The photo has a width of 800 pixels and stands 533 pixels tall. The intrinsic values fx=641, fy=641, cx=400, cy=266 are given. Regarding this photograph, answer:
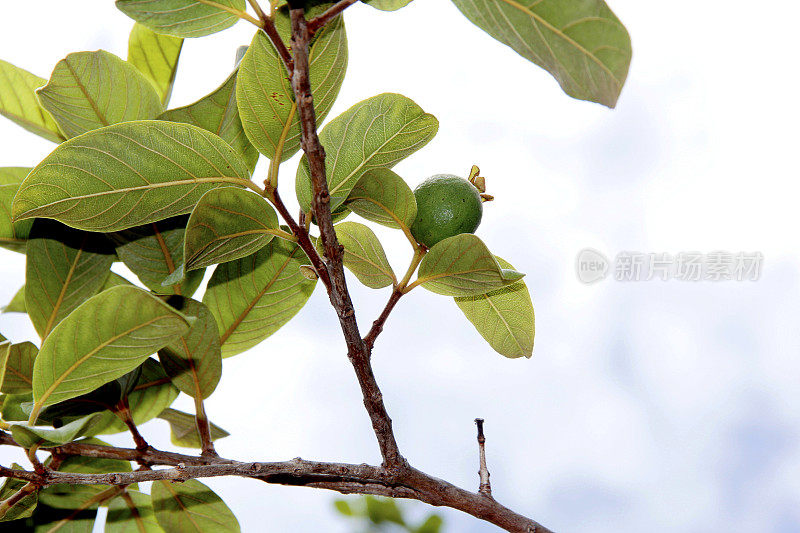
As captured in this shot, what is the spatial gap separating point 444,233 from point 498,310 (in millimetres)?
205

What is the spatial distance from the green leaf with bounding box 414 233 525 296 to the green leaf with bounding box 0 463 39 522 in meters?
0.60

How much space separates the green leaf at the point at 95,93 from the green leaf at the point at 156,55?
15cm

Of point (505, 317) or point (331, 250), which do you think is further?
point (505, 317)

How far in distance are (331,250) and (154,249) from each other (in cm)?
43

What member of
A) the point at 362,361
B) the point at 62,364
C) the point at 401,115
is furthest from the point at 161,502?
the point at 401,115

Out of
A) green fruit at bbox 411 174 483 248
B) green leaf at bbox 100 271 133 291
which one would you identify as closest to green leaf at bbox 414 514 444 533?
green fruit at bbox 411 174 483 248

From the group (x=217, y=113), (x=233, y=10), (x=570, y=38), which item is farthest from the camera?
(x=217, y=113)

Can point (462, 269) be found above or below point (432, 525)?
above

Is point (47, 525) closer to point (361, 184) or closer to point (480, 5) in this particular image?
point (361, 184)

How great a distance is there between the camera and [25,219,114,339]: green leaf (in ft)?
3.28

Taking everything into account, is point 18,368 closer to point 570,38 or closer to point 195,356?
point 195,356

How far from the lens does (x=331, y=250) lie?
2.32 feet

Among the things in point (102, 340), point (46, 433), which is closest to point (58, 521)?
point (46, 433)

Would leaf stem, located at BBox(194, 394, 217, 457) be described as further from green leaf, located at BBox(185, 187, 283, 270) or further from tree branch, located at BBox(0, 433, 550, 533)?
green leaf, located at BBox(185, 187, 283, 270)
